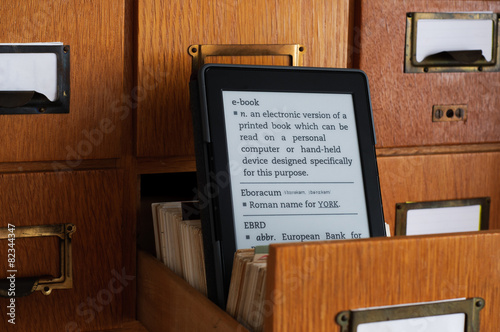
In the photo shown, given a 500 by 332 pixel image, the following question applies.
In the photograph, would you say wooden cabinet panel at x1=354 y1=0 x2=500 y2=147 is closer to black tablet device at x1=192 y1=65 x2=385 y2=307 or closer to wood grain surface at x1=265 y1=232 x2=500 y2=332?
black tablet device at x1=192 y1=65 x2=385 y2=307

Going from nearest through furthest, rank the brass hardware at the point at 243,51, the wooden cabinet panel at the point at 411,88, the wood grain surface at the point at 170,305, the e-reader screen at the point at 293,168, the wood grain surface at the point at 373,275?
1. the wood grain surface at the point at 373,275
2. the wood grain surface at the point at 170,305
3. the e-reader screen at the point at 293,168
4. the brass hardware at the point at 243,51
5. the wooden cabinet panel at the point at 411,88

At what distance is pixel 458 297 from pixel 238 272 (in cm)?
26

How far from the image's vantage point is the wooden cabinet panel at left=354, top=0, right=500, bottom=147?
1183mm

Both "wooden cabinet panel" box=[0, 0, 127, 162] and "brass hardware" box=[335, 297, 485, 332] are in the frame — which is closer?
"brass hardware" box=[335, 297, 485, 332]

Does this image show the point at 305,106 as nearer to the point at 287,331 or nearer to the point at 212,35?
the point at 212,35

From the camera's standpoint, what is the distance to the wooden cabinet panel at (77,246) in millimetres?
986

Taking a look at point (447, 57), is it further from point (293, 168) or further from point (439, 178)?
point (293, 168)

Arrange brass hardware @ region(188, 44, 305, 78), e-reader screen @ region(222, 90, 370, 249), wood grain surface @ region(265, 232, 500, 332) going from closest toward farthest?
wood grain surface @ region(265, 232, 500, 332), e-reader screen @ region(222, 90, 370, 249), brass hardware @ region(188, 44, 305, 78)

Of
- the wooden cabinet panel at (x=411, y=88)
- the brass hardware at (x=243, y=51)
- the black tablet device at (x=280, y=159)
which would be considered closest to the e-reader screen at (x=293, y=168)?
the black tablet device at (x=280, y=159)

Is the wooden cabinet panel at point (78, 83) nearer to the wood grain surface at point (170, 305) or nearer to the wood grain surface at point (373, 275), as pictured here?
the wood grain surface at point (170, 305)

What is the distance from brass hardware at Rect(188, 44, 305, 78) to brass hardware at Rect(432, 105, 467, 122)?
31 centimetres

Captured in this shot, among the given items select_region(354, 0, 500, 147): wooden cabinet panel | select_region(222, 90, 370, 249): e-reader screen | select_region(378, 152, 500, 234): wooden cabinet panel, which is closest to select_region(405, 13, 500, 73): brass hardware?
select_region(354, 0, 500, 147): wooden cabinet panel

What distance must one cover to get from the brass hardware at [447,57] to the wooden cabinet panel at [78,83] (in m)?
0.52

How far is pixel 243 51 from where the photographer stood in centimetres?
107
